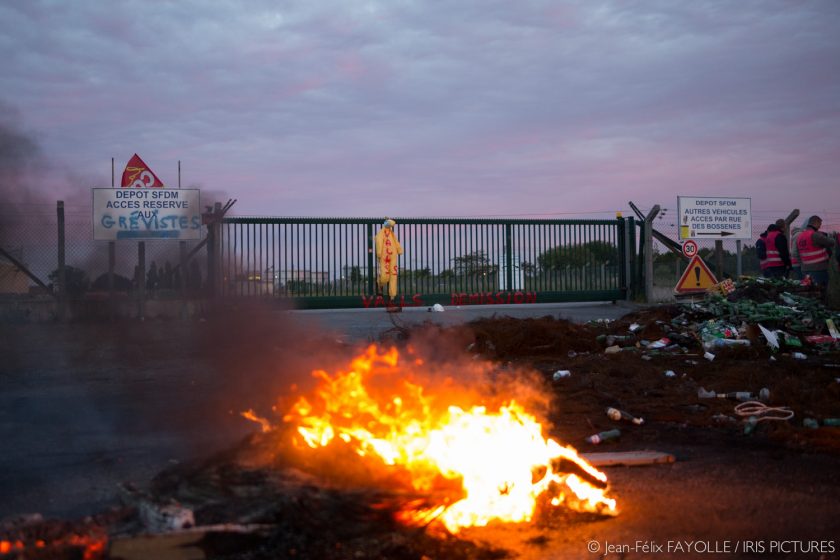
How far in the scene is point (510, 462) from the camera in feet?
13.3

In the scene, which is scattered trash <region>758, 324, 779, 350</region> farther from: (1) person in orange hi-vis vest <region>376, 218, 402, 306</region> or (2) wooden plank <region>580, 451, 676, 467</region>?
(1) person in orange hi-vis vest <region>376, 218, 402, 306</region>

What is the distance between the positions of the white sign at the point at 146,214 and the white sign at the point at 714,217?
12.6 metres

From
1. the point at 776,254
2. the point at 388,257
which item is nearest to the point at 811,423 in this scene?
the point at 776,254

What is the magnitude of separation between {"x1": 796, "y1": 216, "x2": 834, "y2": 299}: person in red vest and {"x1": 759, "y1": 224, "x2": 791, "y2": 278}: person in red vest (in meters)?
1.17

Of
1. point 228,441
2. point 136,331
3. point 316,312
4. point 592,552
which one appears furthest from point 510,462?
point 316,312

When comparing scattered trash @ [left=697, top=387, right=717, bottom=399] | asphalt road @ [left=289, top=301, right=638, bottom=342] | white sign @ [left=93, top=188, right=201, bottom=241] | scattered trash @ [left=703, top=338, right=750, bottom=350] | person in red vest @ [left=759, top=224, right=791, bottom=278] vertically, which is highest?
white sign @ [left=93, top=188, right=201, bottom=241]

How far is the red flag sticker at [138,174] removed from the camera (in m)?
15.7

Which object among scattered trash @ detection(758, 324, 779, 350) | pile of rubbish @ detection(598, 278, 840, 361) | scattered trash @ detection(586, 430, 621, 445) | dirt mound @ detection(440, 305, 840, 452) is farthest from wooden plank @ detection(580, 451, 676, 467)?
scattered trash @ detection(758, 324, 779, 350)

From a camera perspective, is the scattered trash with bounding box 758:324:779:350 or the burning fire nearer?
the burning fire

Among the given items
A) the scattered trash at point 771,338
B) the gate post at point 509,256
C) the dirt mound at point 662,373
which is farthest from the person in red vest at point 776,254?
the gate post at point 509,256

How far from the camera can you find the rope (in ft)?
20.6

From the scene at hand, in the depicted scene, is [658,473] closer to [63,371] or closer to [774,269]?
[63,371]

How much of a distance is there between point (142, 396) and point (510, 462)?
5257 millimetres

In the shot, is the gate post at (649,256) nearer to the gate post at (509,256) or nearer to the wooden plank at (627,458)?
the gate post at (509,256)
